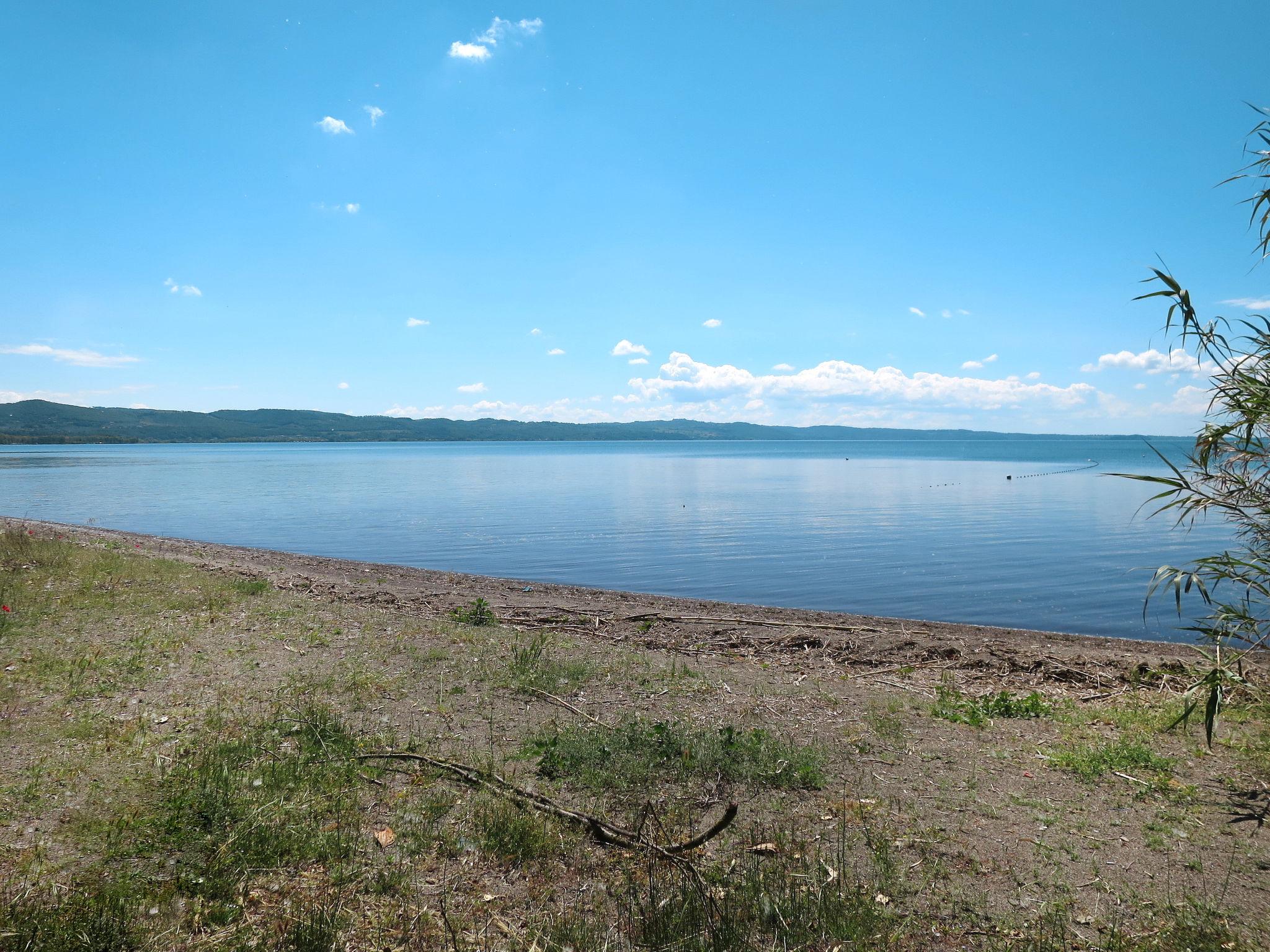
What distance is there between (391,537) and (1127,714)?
32828mm

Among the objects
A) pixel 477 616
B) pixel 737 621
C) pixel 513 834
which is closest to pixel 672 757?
pixel 513 834

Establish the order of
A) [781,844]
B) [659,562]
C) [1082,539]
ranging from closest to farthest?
[781,844] → [659,562] → [1082,539]

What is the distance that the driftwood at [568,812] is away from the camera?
5801mm

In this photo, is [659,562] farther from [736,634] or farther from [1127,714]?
[1127,714]

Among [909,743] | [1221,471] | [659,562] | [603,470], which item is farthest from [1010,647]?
[603,470]

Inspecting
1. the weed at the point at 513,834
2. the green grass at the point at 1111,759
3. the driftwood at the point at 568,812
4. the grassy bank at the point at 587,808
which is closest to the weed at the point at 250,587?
the grassy bank at the point at 587,808

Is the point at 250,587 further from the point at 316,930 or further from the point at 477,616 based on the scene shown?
the point at 316,930

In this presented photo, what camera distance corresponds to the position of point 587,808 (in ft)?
22.7

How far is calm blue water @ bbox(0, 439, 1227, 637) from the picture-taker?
24.0m

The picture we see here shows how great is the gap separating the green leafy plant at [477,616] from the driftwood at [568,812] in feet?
25.0

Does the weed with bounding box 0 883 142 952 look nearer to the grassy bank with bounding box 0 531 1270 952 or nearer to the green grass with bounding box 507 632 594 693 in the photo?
the grassy bank with bounding box 0 531 1270 952

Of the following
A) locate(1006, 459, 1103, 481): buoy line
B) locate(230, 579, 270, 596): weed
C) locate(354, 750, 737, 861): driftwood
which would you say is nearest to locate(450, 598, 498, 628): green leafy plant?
locate(230, 579, 270, 596): weed

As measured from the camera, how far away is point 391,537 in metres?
36.9

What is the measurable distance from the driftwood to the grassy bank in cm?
5
